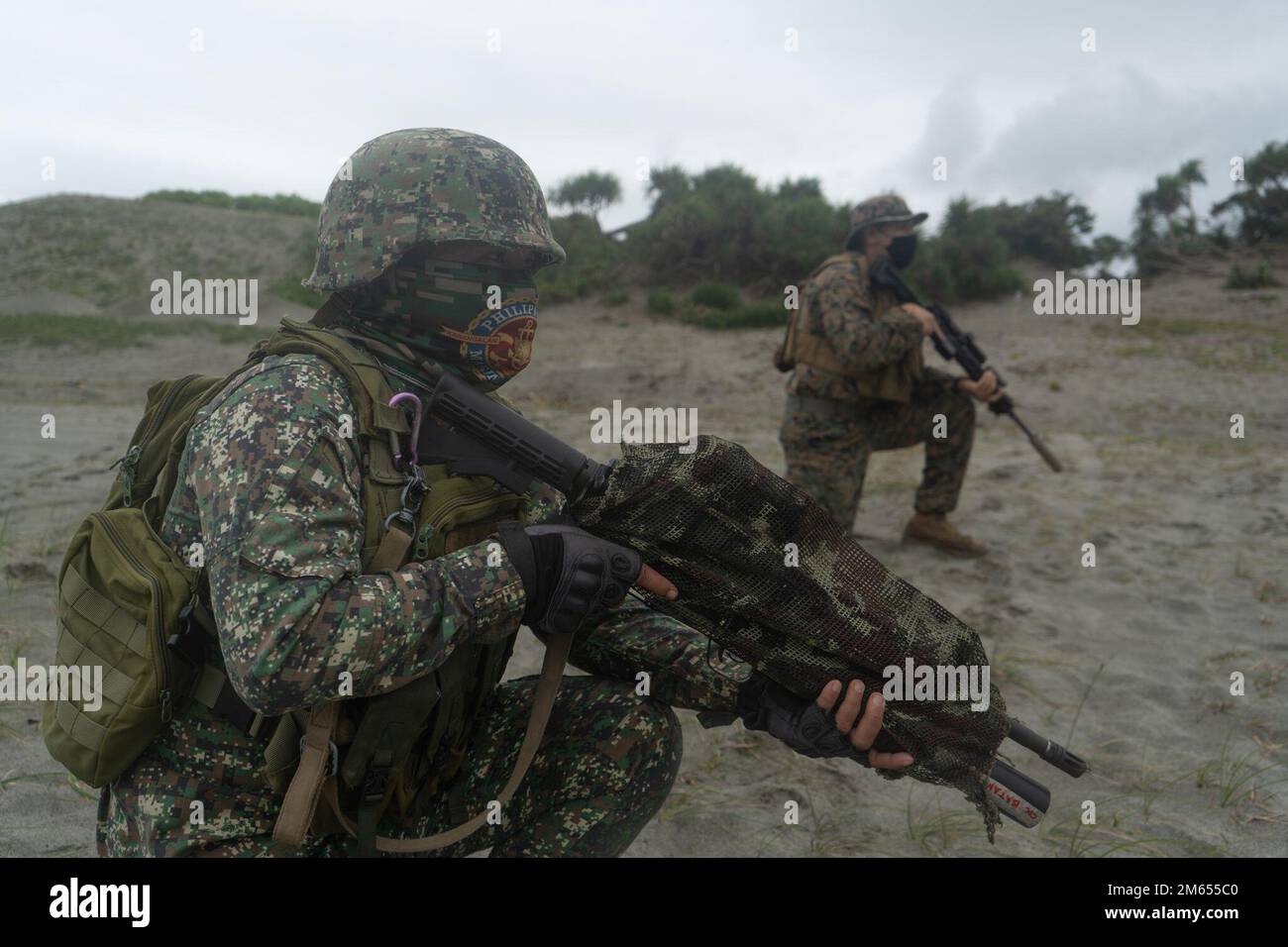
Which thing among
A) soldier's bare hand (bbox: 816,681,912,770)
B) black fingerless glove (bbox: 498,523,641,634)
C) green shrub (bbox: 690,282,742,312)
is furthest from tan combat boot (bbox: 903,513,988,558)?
green shrub (bbox: 690,282,742,312)

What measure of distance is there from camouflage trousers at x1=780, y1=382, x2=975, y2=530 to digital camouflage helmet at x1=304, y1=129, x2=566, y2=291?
3.42 m

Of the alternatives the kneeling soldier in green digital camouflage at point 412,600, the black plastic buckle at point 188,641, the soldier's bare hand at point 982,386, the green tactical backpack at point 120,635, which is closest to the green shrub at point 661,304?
the soldier's bare hand at point 982,386

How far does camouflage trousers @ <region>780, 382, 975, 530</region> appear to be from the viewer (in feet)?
17.5

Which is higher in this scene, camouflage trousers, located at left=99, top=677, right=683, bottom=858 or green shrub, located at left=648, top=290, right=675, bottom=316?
green shrub, located at left=648, top=290, right=675, bottom=316

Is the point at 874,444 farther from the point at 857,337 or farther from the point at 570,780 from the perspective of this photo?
the point at 570,780

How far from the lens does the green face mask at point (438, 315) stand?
2021 mm

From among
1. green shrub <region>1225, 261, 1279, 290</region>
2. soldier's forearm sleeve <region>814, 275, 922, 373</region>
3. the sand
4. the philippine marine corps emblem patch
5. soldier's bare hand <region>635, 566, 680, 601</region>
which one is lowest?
the sand

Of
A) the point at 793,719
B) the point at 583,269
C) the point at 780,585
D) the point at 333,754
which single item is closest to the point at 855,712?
the point at 793,719

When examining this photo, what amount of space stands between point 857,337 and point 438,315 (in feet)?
11.4

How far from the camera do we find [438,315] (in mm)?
2021

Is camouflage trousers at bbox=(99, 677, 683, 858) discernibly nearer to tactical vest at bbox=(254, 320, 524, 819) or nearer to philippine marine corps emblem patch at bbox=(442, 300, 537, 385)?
tactical vest at bbox=(254, 320, 524, 819)

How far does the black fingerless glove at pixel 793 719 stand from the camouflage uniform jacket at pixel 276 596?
2.03 feet

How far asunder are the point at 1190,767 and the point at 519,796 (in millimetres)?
2294

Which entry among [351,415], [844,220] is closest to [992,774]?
[351,415]
